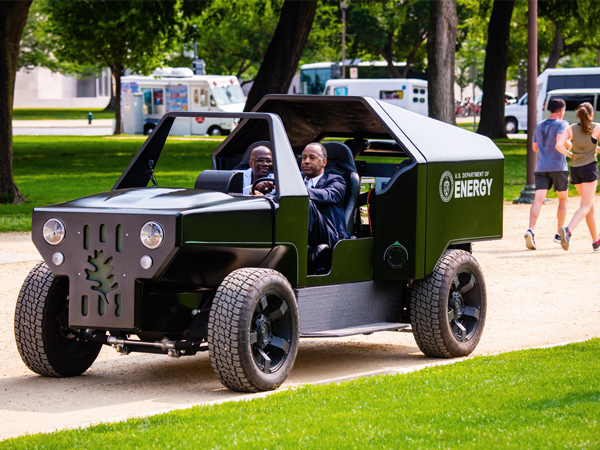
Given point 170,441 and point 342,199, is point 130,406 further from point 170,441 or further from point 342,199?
point 342,199

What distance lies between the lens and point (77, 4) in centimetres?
3581

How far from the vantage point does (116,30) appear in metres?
36.8

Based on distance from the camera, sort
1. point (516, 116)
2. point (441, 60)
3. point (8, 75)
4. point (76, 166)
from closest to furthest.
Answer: point (8, 75)
point (441, 60)
point (76, 166)
point (516, 116)

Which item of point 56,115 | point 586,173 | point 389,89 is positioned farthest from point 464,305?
point 56,115

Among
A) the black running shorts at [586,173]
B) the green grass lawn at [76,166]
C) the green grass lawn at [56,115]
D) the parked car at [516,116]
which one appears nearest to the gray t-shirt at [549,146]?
the black running shorts at [586,173]

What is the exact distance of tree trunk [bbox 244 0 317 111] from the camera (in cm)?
2800

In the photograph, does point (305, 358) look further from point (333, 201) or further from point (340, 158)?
point (340, 158)

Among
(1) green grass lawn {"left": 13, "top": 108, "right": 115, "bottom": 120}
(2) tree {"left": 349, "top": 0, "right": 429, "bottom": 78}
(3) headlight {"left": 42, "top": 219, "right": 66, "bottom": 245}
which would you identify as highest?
(2) tree {"left": 349, "top": 0, "right": 429, "bottom": 78}

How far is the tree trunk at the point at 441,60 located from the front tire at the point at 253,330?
56.9ft

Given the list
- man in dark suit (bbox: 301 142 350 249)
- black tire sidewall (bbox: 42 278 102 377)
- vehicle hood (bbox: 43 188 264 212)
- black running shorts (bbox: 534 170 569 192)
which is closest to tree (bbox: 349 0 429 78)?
black running shorts (bbox: 534 170 569 192)

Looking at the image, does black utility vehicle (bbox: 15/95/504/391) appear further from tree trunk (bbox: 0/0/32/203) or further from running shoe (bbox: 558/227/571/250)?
tree trunk (bbox: 0/0/32/203)

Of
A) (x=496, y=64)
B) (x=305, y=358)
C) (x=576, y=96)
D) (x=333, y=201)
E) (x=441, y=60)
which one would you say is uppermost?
(x=496, y=64)

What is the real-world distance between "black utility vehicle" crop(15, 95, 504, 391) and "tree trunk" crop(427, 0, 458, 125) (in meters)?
15.5

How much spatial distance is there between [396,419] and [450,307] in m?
2.45
